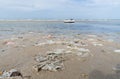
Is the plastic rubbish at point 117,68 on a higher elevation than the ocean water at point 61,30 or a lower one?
higher

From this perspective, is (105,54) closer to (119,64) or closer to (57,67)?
(119,64)

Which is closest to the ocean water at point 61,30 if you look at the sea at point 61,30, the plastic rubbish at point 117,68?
the sea at point 61,30

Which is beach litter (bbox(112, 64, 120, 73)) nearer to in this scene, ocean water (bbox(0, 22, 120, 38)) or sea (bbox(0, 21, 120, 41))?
sea (bbox(0, 21, 120, 41))

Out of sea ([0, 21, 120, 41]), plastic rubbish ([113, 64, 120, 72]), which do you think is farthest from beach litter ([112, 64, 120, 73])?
sea ([0, 21, 120, 41])

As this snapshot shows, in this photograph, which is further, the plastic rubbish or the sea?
the sea

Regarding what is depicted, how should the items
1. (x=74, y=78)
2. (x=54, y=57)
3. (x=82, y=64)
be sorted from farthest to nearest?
(x=54, y=57), (x=82, y=64), (x=74, y=78)

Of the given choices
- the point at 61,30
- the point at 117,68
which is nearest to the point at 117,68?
the point at 117,68

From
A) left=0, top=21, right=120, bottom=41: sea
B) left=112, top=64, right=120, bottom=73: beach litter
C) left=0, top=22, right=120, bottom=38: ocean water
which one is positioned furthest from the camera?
left=0, top=22, right=120, bottom=38: ocean water

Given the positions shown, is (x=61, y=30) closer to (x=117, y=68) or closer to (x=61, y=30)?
(x=61, y=30)

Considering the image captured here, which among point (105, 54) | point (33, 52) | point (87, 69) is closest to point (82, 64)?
point (87, 69)

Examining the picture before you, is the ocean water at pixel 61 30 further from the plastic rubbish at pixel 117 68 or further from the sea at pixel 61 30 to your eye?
the plastic rubbish at pixel 117 68

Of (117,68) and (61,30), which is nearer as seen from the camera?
(117,68)

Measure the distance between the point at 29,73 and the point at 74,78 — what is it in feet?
6.87

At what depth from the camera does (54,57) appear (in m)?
10.2
